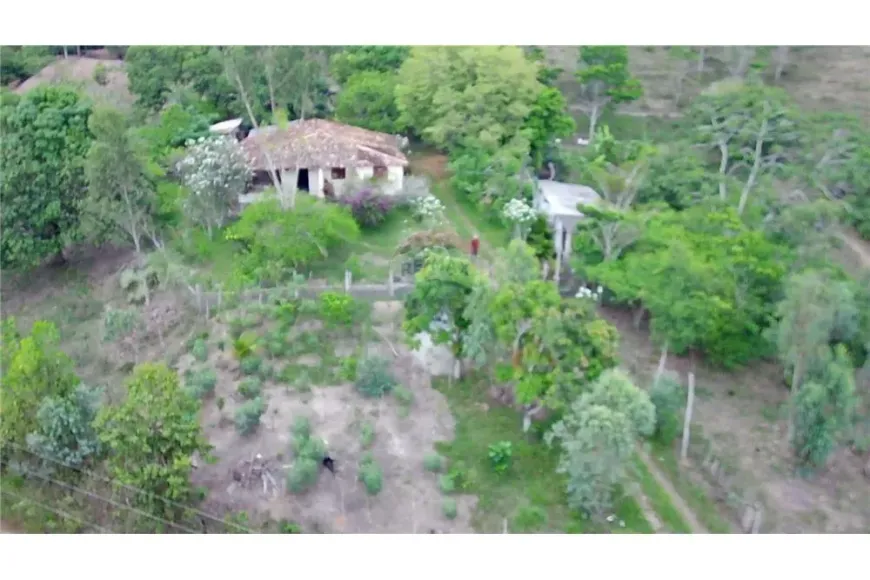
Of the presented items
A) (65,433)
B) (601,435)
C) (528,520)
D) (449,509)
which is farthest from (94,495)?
(601,435)

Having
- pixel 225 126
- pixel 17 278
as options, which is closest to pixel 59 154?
pixel 17 278

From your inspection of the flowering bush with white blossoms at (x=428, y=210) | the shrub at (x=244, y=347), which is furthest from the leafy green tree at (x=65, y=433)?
the flowering bush with white blossoms at (x=428, y=210)

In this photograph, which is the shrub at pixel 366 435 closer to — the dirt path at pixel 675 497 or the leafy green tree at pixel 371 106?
the dirt path at pixel 675 497

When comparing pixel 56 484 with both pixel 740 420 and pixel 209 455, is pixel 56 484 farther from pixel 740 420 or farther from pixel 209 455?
pixel 740 420

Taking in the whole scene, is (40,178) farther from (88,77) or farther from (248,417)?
(88,77)

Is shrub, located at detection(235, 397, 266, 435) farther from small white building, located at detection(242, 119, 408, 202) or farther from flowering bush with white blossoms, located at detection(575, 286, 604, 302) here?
small white building, located at detection(242, 119, 408, 202)
